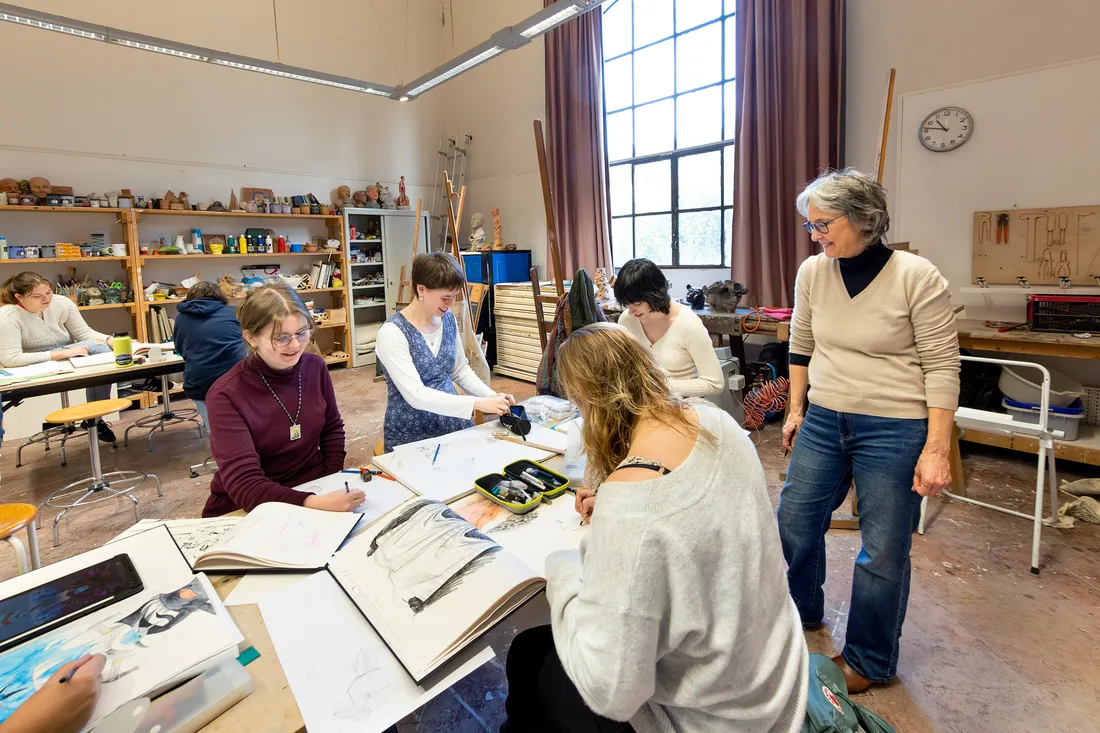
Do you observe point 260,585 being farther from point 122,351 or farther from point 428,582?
point 122,351

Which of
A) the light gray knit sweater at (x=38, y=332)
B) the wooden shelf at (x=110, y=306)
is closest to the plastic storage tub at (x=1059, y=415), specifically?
the light gray knit sweater at (x=38, y=332)

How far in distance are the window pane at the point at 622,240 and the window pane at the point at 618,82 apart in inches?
45.6

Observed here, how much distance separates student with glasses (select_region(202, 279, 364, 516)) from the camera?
1449 millimetres

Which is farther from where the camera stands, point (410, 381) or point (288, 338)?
point (410, 381)

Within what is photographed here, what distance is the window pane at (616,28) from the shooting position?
5691 mm

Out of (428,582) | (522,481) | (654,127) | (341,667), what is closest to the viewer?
(341,667)

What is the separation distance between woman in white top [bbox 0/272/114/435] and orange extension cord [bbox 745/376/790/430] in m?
4.26

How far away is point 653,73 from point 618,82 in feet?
1.44

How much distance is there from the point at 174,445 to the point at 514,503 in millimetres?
4059

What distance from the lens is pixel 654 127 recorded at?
5.58m

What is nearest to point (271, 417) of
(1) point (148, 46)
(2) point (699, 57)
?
(1) point (148, 46)

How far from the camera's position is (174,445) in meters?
4.31

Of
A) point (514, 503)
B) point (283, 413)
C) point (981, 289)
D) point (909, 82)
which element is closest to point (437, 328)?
point (283, 413)

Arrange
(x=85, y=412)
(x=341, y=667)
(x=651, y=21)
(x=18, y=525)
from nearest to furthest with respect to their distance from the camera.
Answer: (x=341, y=667) < (x=18, y=525) < (x=85, y=412) < (x=651, y=21)
